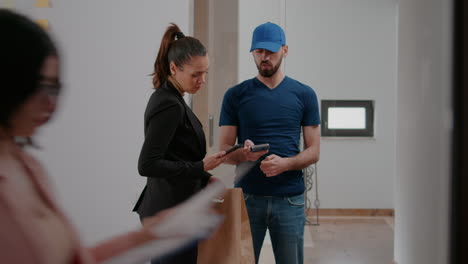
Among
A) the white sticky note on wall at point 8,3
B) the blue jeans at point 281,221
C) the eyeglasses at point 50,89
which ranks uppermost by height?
the white sticky note on wall at point 8,3

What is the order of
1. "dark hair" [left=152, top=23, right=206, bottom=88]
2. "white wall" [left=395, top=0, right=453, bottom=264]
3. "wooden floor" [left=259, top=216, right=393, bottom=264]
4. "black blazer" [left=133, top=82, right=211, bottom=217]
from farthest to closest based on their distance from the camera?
"wooden floor" [left=259, top=216, right=393, bottom=264] < "white wall" [left=395, top=0, right=453, bottom=264] < "dark hair" [left=152, top=23, right=206, bottom=88] < "black blazer" [left=133, top=82, right=211, bottom=217]

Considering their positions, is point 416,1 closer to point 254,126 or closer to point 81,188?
point 254,126

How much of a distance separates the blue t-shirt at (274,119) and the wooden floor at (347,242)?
1684 mm

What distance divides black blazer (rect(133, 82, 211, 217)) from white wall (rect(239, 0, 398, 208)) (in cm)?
419

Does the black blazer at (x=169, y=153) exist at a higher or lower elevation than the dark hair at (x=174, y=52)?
lower

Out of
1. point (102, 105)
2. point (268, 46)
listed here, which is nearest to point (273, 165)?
point (268, 46)

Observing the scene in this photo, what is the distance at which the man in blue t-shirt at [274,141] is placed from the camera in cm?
178

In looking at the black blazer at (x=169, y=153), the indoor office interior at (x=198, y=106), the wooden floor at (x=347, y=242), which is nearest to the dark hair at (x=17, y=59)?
the indoor office interior at (x=198, y=106)

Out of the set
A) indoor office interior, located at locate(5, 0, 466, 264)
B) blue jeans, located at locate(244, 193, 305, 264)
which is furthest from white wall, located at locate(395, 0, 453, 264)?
blue jeans, located at locate(244, 193, 305, 264)

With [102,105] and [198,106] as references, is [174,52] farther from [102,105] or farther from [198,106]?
[198,106]

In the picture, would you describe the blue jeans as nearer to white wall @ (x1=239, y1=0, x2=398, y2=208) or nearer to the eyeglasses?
the eyeglasses

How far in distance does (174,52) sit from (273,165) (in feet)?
2.01

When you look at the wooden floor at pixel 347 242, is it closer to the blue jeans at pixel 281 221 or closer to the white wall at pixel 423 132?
the white wall at pixel 423 132

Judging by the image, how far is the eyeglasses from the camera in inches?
19.6
